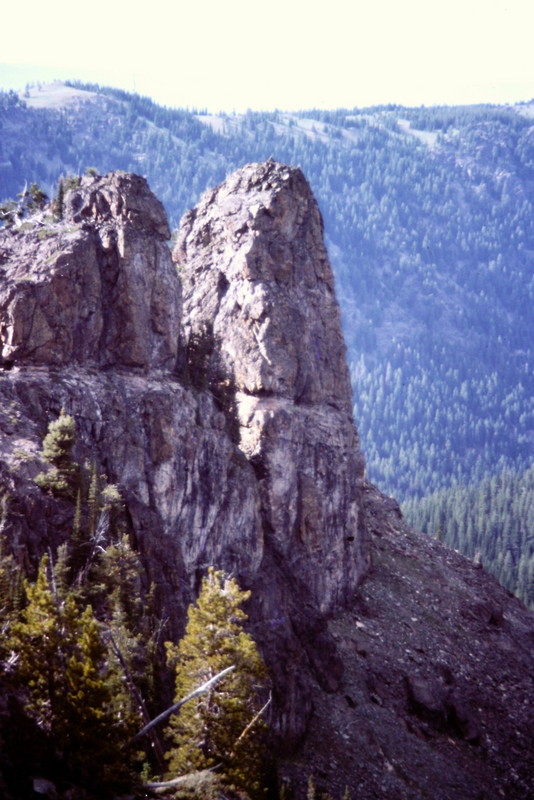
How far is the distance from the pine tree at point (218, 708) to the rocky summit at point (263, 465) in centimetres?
835

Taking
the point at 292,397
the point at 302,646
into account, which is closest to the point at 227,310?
the point at 292,397

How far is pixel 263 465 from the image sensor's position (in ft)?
205

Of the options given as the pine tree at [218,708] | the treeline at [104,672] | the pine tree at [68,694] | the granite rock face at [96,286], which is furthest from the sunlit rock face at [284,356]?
the pine tree at [68,694]

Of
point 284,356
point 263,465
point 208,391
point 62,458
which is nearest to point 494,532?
point 284,356

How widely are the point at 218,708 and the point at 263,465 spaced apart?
32.5 m

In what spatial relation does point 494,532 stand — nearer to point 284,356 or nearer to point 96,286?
point 284,356

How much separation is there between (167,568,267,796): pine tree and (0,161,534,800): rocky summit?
835cm

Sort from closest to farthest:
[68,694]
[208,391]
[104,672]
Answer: [68,694] → [104,672] → [208,391]

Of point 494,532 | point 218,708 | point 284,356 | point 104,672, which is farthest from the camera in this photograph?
point 494,532

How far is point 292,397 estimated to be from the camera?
6681cm

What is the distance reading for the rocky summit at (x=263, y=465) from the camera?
45219 mm

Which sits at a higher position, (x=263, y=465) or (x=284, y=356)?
(x=284, y=356)

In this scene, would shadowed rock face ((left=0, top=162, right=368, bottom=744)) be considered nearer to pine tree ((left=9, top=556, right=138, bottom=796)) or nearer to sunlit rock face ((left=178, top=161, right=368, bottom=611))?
sunlit rock face ((left=178, top=161, right=368, bottom=611))

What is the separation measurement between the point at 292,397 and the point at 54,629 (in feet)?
139
